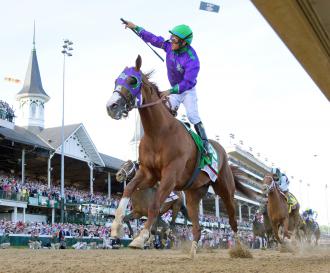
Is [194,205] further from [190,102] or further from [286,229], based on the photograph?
[286,229]

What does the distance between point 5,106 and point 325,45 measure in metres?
31.8

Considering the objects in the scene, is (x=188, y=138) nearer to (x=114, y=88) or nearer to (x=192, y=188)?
(x=192, y=188)

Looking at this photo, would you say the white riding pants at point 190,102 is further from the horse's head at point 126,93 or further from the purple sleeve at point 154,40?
the horse's head at point 126,93

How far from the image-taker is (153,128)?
7.04 m

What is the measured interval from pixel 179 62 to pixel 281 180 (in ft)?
26.4

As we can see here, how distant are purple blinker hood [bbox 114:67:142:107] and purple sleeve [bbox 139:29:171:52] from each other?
127 cm

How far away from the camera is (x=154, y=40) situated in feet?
26.3

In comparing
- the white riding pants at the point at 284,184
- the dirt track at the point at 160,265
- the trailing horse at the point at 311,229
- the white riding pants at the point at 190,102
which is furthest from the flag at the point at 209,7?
the trailing horse at the point at 311,229

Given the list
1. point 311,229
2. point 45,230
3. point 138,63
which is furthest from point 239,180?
point 45,230

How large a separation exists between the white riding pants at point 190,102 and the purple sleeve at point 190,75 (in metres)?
0.46

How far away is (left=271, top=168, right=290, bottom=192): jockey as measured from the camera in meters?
14.4

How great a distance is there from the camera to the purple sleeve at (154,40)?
7.97 metres

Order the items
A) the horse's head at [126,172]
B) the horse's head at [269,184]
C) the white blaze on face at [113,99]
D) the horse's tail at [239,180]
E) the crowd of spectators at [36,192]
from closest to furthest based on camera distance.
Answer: the white blaze on face at [113,99] < the horse's tail at [239,180] < the horse's head at [126,172] < the horse's head at [269,184] < the crowd of spectators at [36,192]

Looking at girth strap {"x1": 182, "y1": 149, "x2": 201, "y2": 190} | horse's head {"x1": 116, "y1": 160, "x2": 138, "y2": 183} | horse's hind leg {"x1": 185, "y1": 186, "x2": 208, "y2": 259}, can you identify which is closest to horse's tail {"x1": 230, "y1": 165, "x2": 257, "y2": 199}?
horse's hind leg {"x1": 185, "y1": 186, "x2": 208, "y2": 259}
